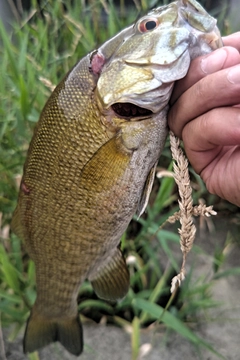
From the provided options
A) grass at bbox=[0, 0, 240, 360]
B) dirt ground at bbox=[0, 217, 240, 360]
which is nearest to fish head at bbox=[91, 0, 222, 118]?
grass at bbox=[0, 0, 240, 360]

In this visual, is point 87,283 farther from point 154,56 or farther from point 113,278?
point 154,56

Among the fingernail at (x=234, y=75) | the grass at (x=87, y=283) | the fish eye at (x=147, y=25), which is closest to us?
the fingernail at (x=234, y=75)

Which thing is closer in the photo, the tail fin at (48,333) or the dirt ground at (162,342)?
the tail fin at (48,333)

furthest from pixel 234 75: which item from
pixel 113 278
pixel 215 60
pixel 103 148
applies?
pixel 113 278

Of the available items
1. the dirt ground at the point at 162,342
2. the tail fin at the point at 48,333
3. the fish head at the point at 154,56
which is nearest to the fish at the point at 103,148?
the fish head at the point at 154,56

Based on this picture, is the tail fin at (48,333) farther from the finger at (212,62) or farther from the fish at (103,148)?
the finger at (212,62)

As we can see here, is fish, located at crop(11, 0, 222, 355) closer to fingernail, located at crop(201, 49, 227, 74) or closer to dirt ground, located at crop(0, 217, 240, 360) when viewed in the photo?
fingernail, located at crop(201, 49, 227, 74)
